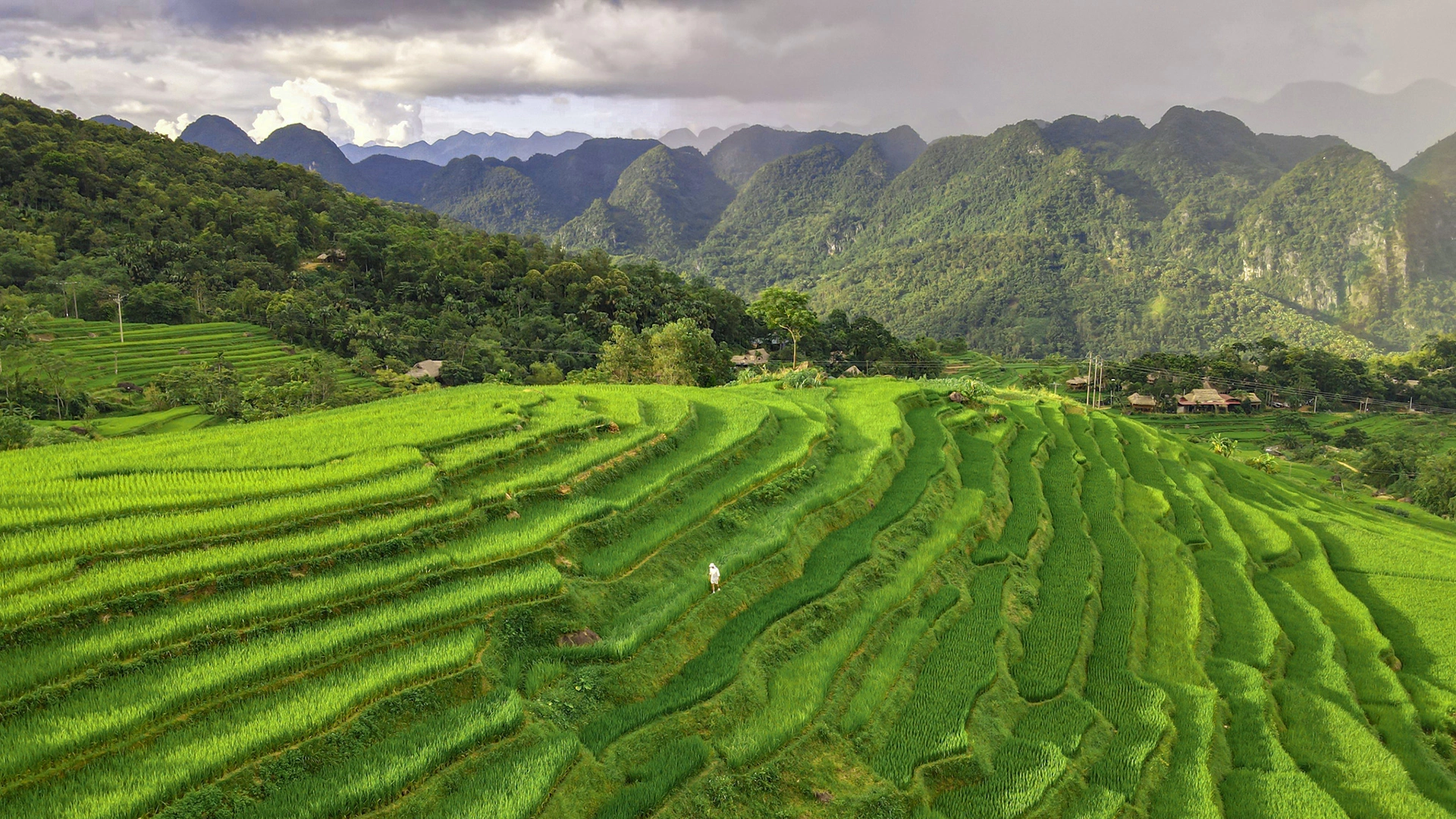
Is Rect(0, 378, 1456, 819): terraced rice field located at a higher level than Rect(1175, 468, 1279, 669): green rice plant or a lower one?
higher

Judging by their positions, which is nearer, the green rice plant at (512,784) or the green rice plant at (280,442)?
the green rice plant at (512,784)

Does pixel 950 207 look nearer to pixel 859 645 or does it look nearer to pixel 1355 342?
pixel 1355 342

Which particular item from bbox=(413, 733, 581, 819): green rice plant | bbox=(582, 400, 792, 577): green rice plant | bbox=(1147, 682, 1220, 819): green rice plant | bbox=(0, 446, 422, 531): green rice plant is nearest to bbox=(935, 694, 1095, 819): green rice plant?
bbox=(1147, 682, 1220, 819): green rice plant

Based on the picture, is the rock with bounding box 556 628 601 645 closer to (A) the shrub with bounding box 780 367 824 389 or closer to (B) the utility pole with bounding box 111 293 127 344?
(A) the shrub with bounding box 780 367 824 389

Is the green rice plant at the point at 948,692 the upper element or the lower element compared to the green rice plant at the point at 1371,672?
upper

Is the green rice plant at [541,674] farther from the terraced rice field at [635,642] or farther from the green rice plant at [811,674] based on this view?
the green rice plant at [811,674]

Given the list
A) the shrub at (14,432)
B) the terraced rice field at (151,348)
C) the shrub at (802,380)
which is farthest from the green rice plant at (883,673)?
the terraced rice field at (151,348)
